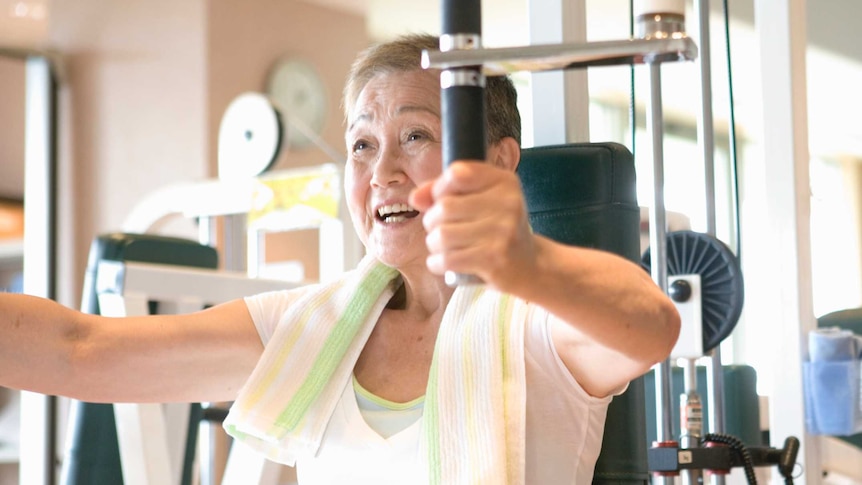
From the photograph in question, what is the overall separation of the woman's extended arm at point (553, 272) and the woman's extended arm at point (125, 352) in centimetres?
46

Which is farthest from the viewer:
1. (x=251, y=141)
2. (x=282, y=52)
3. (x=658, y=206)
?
(x=282, y=52)

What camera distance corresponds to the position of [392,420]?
4.33 ft

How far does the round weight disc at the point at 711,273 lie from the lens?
5.71 feet

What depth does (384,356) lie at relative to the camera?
1.43 meters

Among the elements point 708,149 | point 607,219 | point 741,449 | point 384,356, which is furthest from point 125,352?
point 708,149

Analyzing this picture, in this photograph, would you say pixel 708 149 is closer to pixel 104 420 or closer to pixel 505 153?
pixel 505 153

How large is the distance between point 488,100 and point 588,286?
0.52 meters

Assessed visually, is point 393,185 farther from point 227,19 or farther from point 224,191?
point 227,19

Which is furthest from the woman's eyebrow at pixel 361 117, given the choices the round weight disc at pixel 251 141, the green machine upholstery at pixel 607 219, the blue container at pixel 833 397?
the round weight disc at pixel 251 141

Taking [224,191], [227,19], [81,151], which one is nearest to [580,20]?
[224,191]

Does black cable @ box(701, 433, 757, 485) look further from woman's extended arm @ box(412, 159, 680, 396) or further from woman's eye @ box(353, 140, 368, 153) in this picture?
woman's eye @ box(353, 140, 368, 153)

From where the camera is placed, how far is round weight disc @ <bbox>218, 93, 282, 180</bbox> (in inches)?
130

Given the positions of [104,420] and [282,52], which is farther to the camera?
[282,52]

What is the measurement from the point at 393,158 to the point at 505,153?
0.15 meters
